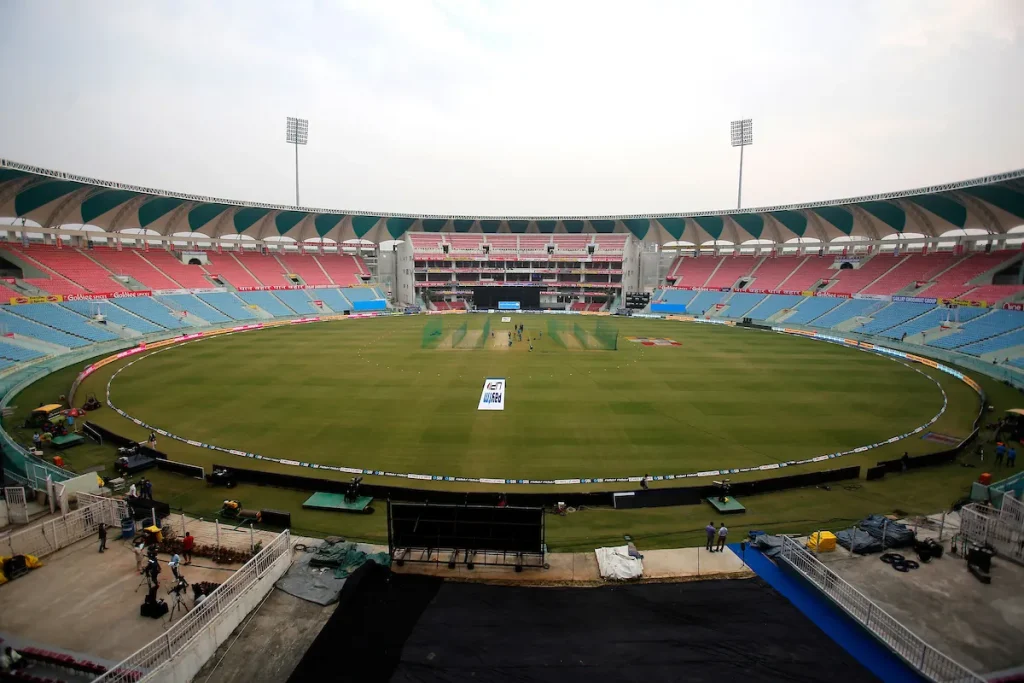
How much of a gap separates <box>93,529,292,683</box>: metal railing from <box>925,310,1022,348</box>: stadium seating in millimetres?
53947

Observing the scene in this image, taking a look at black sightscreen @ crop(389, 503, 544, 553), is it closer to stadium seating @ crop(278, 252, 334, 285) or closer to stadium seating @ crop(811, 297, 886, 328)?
stadium seating @ crop(811, 297, 886, 328)

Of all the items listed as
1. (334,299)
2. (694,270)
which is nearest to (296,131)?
(334,299)

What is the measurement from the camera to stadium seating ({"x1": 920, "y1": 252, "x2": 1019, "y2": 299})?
52594mm

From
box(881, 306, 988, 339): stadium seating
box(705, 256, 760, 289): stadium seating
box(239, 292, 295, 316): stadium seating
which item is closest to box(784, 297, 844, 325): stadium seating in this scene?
box(881, 306, 988, 339): stadium seating

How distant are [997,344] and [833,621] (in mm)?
44366

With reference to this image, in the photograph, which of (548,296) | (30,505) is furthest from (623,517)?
(548,296)

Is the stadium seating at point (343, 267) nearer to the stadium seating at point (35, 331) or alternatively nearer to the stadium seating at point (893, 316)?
the stadium seating at point (35, 331)

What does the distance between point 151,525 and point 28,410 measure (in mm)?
19941

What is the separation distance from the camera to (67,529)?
39.9 ft

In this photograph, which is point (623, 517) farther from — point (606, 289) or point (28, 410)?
point (606, 289)

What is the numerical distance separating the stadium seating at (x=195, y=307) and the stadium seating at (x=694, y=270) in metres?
69.7

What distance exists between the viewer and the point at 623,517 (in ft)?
49.7

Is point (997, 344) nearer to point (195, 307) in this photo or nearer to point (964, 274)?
point (964, 274)

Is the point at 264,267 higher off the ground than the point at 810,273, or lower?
lower
